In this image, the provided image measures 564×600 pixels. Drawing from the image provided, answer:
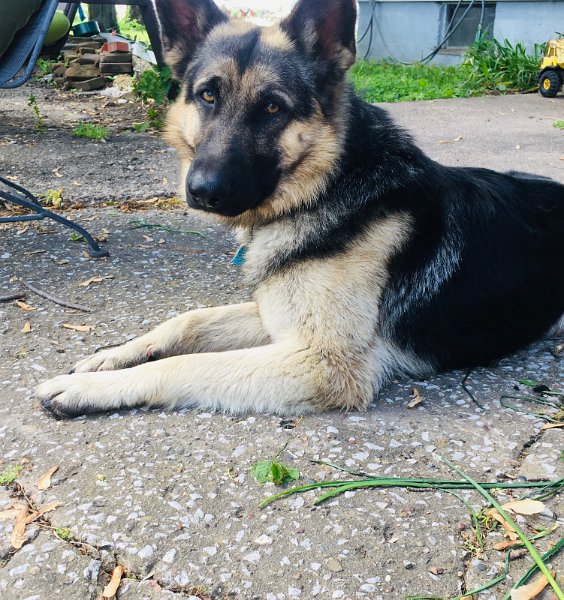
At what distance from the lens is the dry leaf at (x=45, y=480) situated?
7.34 ft

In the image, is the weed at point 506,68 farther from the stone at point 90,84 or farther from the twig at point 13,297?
the twig at point 13,297

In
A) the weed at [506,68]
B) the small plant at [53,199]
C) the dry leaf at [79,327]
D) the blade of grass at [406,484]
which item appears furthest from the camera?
the weed at [506,68]

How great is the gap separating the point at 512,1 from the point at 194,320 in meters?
10.6

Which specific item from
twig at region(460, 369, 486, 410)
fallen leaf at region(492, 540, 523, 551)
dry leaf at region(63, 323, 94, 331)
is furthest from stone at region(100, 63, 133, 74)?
fallen leaf at region(492, 540, 523, 551)

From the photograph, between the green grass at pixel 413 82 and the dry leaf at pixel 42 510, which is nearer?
the dry leaf at pixel 42 510

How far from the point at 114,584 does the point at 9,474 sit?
0.67m

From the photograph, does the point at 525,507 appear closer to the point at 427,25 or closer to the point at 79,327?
the point at 79,327

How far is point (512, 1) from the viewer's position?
36.8ft

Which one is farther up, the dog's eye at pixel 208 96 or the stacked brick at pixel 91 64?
the dog's eye at pixel 208 96

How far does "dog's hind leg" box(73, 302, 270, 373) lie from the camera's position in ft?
9.87

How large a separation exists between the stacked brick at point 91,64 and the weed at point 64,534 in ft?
28.9

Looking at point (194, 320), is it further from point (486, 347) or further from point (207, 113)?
point (486, 347)

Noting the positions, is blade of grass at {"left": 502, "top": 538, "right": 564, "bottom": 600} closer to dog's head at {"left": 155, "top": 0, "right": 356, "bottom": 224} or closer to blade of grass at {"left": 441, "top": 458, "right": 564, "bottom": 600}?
blade of grass at {"left": 441, "top": 458, "right": 564, "bottom": 600}

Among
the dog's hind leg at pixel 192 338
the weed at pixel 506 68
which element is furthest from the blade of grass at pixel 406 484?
the weed at pixel 506 68
